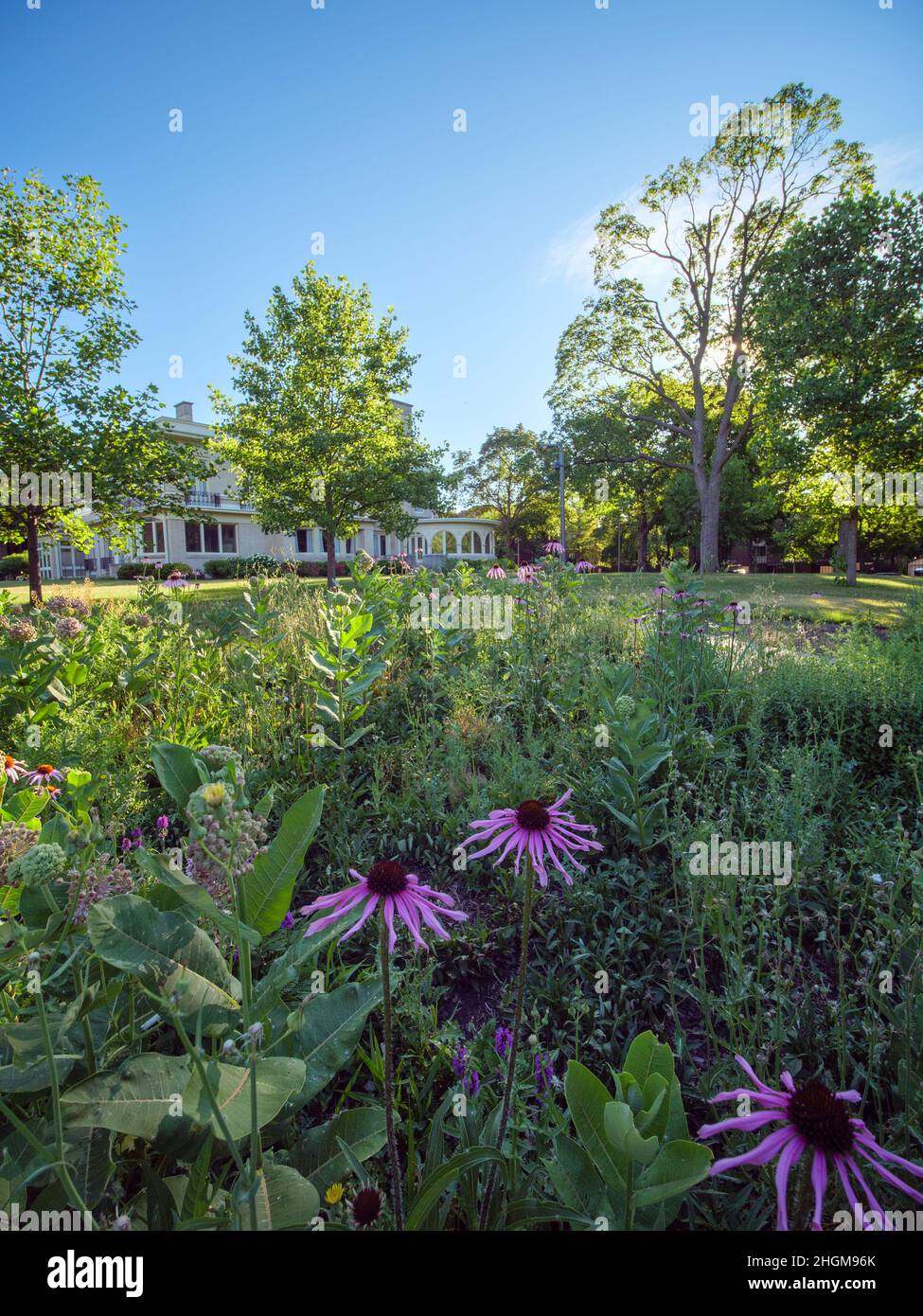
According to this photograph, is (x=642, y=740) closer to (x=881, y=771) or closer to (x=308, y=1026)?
(x=881, y=771)

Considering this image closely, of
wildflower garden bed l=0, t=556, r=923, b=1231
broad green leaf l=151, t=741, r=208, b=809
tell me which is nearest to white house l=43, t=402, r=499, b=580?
wildflower garden bed l=0, t=556, r=923, b=1231

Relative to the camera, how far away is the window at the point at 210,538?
3231 cm

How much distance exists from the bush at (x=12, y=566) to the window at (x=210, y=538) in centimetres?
763

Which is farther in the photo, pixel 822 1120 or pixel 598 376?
pixel 598 376

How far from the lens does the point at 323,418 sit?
64.2 ft

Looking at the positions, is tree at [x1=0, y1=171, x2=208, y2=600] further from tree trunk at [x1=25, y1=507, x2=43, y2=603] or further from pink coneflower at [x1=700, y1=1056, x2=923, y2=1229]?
pink coneflower at [x1=700, y1=1056, x2=923, y2=1229]

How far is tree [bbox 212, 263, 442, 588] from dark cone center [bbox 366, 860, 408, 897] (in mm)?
18842

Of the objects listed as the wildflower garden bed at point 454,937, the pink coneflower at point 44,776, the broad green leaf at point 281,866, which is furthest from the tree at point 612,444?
the broad green leaf at point 281,866

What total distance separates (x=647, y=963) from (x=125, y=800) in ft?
7.62

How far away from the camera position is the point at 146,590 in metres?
6.15

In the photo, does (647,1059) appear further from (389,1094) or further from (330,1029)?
(330,1029)

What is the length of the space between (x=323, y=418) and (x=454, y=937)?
1985cm

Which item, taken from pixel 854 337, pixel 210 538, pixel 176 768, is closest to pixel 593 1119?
pixel 176 768

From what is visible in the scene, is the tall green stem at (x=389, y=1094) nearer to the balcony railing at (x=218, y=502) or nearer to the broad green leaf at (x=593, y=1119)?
the broad green leaf at (x=593, y=1119)
